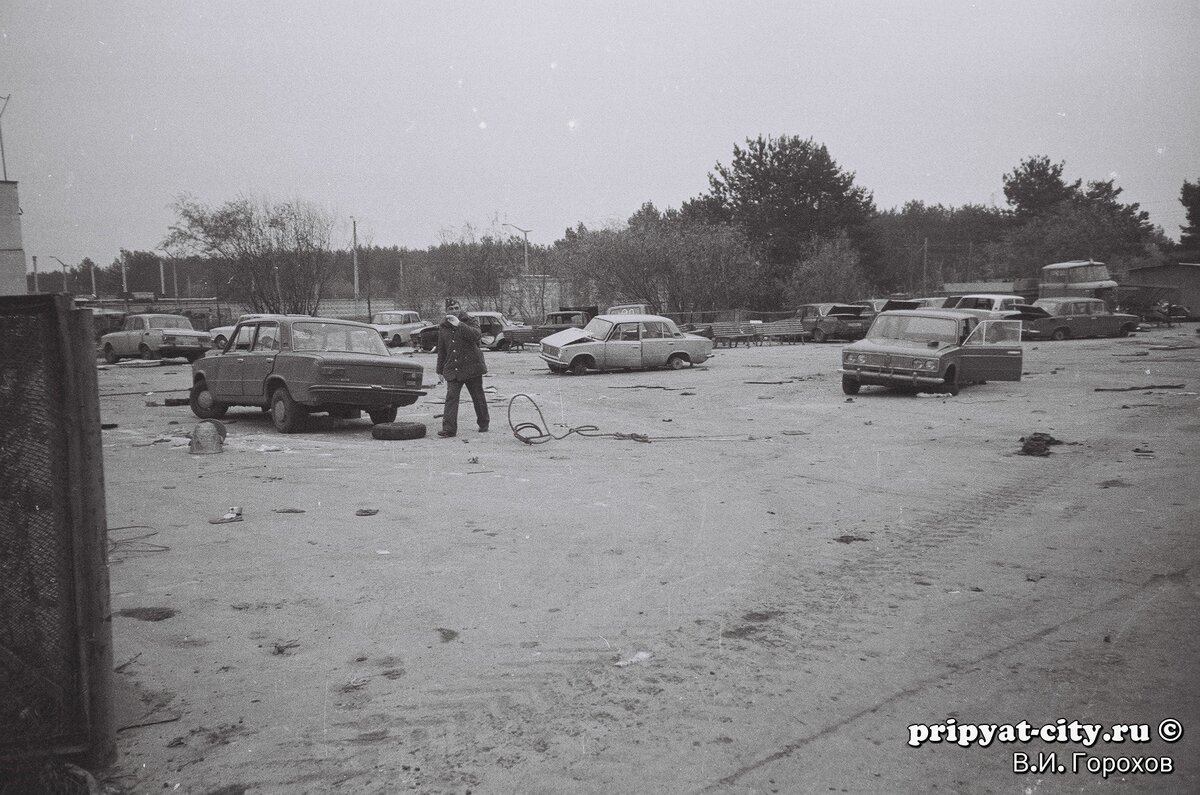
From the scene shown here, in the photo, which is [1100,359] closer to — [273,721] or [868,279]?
[273,721]

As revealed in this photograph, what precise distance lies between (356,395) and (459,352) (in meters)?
1.59

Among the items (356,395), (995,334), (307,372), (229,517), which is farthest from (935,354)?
(229,517)

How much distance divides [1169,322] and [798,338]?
19.5 metres

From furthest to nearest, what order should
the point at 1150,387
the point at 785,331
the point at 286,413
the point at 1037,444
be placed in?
the point at 785,331
the point at 1150,387
the point at 286,413
the point at 1037,444

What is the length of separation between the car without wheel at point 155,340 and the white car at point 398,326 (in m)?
9.43

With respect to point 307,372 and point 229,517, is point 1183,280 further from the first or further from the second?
point 229,517

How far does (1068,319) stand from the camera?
33.8 meters

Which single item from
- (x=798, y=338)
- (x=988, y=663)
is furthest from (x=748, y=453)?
(x=798, y=338)

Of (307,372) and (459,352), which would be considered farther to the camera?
(459,352)

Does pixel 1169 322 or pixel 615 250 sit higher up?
pixel 615 250

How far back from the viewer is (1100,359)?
2414cm

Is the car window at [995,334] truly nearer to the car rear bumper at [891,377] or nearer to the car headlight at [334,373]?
the car rear bumper at [891,377]

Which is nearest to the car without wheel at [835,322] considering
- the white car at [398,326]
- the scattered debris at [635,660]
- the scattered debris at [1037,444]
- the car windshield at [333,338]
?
the white car at [398,326]

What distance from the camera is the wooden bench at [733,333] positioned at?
37406 millimetres
